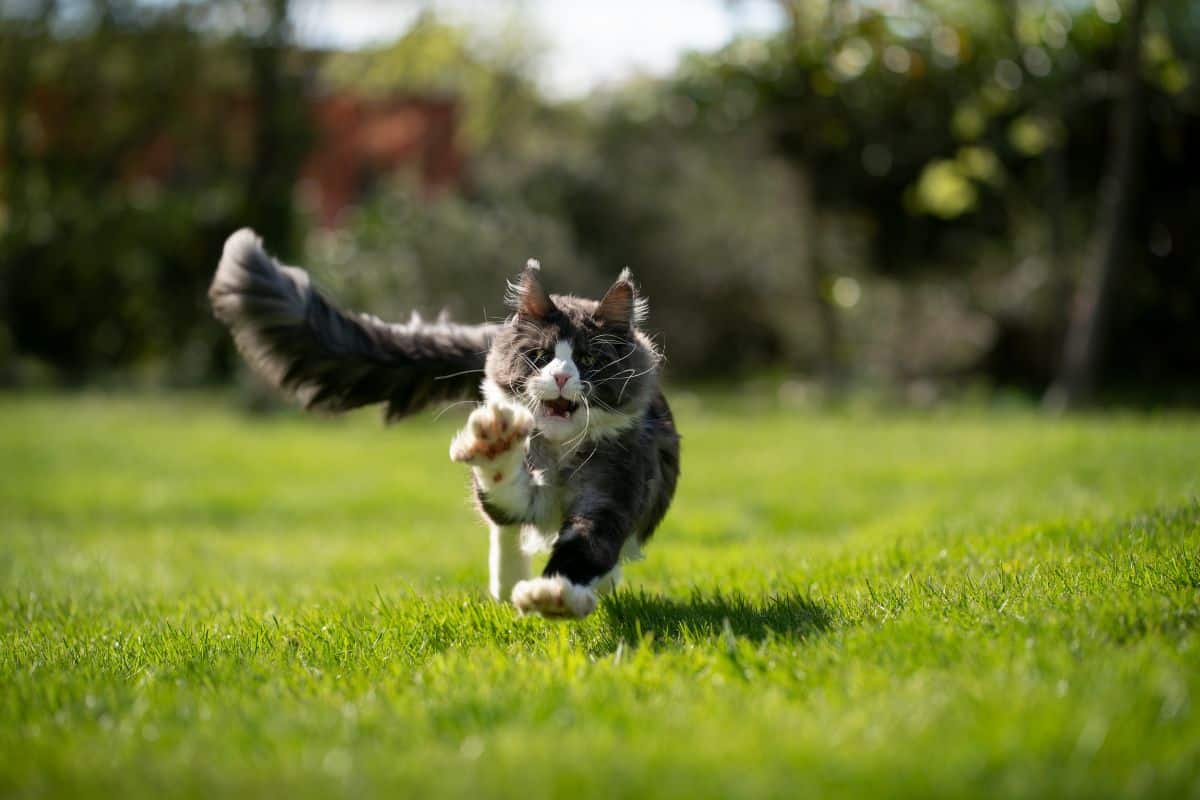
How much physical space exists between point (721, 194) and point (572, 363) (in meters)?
18.4

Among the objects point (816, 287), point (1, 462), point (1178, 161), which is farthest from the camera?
point (816, 287)

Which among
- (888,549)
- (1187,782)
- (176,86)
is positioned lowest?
(888,549)

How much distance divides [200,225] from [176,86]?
6.55m

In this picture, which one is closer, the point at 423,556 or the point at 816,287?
the point at 423,556

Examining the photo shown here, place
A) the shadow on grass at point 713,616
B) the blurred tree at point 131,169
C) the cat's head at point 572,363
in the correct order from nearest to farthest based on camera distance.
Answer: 1. the shadow on grass at point 713,616
2. the cat's head at point 572,363
3. the blurred tree at point 131,169

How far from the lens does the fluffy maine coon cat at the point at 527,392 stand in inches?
153

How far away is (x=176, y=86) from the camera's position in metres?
26.7

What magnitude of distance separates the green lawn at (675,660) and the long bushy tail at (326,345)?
3.05 ft

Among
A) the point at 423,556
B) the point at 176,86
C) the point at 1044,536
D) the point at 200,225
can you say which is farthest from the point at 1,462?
the point at 176,86

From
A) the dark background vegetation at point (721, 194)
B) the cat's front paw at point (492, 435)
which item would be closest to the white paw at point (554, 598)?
the cat's front paw at point (492, 435)

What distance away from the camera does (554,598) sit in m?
3.48

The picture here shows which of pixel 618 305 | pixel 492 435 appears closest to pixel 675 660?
pixel 492 435

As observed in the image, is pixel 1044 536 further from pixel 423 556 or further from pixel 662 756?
pixel 423 556

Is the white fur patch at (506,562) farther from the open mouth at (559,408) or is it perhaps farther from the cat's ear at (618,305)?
the cat's ear at (618,305)
